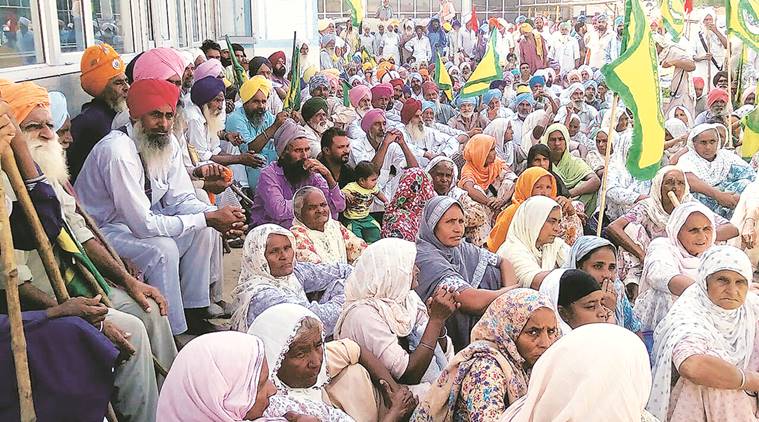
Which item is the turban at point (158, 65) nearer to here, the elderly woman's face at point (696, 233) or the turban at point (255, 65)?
the elderly woman's face at point (696, 233)

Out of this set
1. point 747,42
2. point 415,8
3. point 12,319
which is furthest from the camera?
point 415,8

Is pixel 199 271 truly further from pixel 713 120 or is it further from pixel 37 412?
pixel 713 120

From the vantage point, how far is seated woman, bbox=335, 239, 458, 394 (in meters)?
2.92

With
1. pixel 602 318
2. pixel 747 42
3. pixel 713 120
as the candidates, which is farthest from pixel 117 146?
pixel 713 120

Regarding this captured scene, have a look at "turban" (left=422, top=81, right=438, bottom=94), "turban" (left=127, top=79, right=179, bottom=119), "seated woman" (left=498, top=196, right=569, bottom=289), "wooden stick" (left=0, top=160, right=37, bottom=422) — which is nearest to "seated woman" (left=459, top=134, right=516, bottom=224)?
"seated woman" (left=498, top=196, right=569, bottom=289)

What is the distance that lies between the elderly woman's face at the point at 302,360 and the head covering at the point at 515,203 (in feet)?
7.50

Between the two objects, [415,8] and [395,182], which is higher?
[415,8]

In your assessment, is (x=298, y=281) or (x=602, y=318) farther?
(x=298, y=281)

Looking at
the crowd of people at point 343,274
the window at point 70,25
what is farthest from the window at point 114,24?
the crowd of people at point 343,274

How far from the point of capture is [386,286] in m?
3.05

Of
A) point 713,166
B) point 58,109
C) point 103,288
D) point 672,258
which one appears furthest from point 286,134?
point 713,166

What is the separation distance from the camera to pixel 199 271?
12.4 ft

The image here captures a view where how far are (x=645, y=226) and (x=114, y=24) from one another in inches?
149

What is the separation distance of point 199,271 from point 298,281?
0.52m
